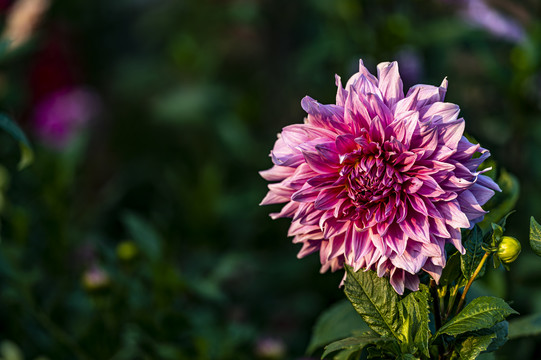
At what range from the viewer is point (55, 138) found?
195 centimetres

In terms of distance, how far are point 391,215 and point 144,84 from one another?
2030mm

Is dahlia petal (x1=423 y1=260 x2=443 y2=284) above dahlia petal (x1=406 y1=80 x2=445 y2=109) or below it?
below

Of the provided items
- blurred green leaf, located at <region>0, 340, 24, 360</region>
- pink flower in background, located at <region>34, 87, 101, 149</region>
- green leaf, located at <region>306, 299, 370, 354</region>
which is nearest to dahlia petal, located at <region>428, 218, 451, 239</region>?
green leaf, located at <region>306, 299, 370, 354</region>

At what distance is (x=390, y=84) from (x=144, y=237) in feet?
2.32

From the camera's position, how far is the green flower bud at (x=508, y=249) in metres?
0.55

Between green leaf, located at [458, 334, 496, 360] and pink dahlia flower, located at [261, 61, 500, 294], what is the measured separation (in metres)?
0.07

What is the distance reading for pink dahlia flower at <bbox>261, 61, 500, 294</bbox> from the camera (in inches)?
22.0

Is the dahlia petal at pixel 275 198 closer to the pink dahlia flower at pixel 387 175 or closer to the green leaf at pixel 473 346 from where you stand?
the pink dahlia flower at pixel 387 175

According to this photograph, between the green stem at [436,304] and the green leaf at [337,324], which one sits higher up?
the green stem at [436,304]

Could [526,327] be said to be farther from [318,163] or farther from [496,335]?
[318,163]

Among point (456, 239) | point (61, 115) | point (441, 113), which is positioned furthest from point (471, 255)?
point (61, 115)

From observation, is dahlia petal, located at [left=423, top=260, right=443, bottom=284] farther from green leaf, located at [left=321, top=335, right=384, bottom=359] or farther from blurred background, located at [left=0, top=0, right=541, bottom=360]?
blurred background, located at [left=0, top=0, right=541, bottom=360]

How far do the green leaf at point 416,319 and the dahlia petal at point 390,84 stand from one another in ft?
0.60

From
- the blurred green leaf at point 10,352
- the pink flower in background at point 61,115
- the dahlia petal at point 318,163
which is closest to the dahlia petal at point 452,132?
the dahlia petal at point 318,163
